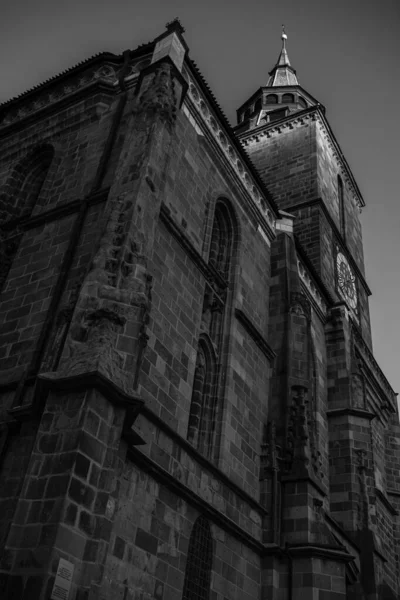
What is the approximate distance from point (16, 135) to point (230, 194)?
17.3 feet

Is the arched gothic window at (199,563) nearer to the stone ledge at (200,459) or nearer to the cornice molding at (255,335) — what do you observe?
the stone ledge at (200,459)

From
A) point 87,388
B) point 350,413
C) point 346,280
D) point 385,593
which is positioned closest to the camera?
point 87,388

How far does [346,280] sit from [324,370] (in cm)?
667

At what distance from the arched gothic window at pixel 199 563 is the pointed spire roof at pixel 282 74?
102 feet

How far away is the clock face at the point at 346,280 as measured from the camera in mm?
23125

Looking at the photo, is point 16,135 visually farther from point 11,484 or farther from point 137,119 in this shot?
point 11,484

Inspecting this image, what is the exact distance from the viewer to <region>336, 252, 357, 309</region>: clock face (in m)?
23.1

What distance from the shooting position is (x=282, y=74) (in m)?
38.4

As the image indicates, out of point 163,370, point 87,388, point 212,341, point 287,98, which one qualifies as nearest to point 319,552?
point 212,341

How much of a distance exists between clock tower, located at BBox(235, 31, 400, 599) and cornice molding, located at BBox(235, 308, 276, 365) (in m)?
0.34

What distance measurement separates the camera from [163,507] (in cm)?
904

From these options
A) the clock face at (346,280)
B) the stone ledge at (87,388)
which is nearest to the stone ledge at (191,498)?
the stone ledge at (87,388)

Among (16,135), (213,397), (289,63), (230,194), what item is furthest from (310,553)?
(289,63)

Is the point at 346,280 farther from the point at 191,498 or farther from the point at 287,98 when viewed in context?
the point at 191,498
